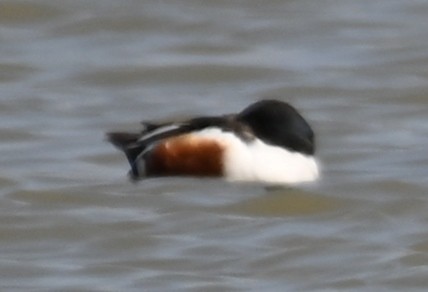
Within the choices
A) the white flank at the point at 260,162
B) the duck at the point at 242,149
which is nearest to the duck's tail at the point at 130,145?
the duck at the point at 242,149

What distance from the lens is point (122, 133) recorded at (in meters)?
13.6

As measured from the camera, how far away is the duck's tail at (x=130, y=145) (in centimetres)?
1311

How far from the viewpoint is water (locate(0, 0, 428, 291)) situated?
36.9 feet

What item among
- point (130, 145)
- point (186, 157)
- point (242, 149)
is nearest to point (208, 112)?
point (130, 145)

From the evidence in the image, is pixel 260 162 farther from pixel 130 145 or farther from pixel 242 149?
pixel 130 145

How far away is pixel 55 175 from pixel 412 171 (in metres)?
2.03

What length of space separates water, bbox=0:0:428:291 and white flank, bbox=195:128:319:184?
0.09 meters

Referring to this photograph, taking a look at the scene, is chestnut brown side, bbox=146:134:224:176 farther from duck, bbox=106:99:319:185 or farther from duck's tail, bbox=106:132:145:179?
duck's tail, bbox=106:132:145:179

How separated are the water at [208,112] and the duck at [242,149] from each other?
0.28ft

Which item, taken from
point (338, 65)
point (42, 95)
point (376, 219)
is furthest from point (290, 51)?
point (376, 219)

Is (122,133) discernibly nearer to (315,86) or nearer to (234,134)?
(234,134)

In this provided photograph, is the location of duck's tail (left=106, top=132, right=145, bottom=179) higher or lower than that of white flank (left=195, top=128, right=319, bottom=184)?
higher

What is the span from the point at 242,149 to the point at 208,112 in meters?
2.02

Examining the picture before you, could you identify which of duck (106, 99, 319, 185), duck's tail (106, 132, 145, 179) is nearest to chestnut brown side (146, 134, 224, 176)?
duck (106, 99, 319, 185)
